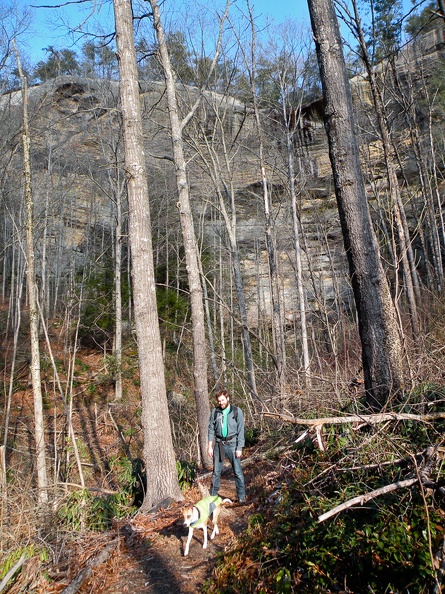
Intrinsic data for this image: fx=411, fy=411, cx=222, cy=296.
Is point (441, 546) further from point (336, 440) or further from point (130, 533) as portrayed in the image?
point (130, 533)

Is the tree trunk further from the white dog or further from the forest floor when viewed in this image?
the white dog

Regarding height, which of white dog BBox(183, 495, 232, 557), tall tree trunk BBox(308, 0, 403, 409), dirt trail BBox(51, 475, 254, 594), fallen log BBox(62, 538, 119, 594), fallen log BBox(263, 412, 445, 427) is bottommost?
dirt trail BBox(51, 475, 254, 594)

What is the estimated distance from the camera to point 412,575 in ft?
8.47

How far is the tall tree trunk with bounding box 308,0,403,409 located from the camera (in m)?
4.59

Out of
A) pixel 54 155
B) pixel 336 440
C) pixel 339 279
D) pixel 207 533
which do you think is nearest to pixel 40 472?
pixel 207 533

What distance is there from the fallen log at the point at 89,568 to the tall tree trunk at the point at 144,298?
1.02 meters

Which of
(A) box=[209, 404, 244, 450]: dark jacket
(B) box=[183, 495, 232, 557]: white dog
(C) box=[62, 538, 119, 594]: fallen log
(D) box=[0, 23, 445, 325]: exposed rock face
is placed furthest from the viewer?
(D) box=[0, 23, 445, 325]: exposed rock face

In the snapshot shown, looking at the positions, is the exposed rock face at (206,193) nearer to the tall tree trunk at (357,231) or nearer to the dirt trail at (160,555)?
the tall tree trunk at (357,231)

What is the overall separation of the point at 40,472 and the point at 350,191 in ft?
23.8

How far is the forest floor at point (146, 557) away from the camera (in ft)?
12.7

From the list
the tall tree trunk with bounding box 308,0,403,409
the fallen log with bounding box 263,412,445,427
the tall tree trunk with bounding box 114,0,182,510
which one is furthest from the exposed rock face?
the fallen log with bounding box 263,412,445,427

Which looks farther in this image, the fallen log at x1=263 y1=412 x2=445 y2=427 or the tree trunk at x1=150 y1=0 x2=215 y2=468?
the tree trunk at x1=150 y1=0 x2=215 y2=468

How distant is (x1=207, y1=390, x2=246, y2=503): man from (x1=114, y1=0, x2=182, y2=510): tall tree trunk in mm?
642

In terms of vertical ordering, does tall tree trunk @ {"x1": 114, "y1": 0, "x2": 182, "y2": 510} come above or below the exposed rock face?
below
